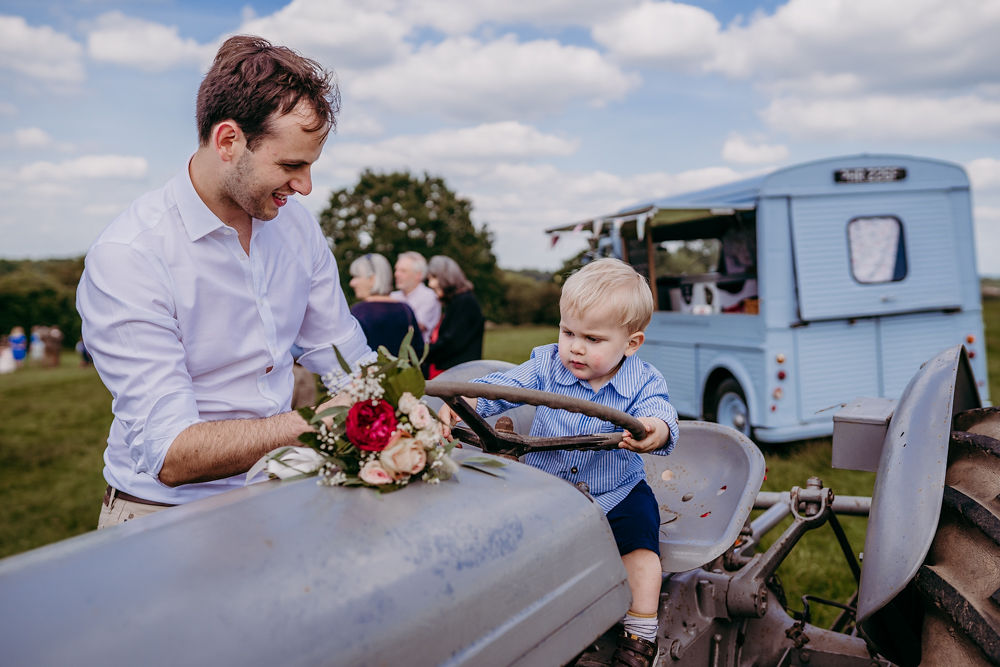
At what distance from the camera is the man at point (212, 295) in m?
1.75

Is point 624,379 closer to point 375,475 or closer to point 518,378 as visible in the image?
point 518,378

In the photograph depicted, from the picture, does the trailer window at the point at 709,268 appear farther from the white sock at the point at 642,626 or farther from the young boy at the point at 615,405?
the white sock at the point at 642,626

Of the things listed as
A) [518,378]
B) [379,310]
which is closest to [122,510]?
[518,378]

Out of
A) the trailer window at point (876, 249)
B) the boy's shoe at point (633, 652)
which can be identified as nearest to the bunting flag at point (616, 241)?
the trailer window at point (876, 249)

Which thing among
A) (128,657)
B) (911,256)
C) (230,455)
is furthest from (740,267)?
(128,657)

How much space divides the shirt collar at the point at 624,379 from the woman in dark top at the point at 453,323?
400 centimetres

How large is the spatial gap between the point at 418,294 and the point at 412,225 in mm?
28051

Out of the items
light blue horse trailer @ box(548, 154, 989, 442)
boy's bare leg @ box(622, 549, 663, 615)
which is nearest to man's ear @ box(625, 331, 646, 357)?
boy's bare leg @ box(622, 549, 663, 615)

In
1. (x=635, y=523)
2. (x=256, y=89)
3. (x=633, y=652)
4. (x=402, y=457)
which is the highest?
(x=256, y=89)

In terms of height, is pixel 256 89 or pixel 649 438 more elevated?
pixel 256 89

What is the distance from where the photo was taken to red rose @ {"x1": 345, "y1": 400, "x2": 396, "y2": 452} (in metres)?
1.37

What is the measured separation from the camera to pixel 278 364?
7.01ft

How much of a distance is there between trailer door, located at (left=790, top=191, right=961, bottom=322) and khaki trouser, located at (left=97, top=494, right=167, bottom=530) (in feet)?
19.3

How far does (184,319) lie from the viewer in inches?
75.9
